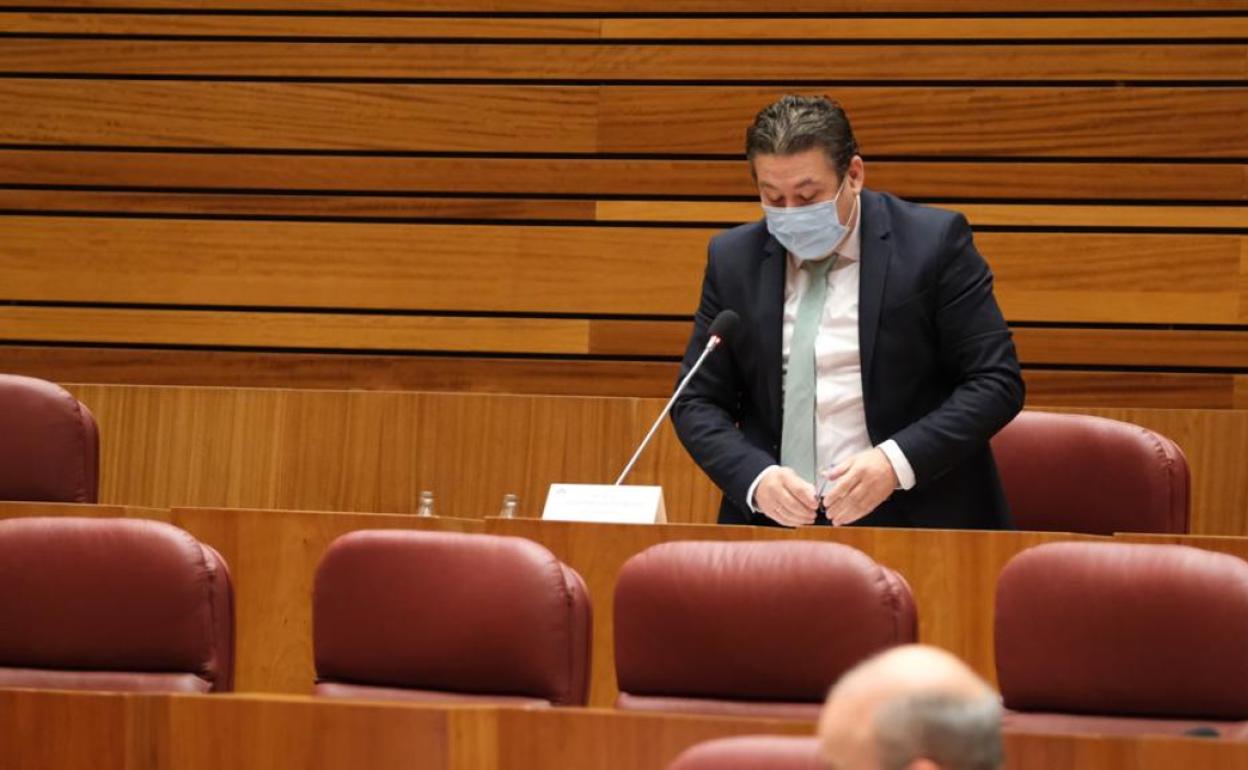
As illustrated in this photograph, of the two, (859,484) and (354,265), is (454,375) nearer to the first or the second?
(354,265)

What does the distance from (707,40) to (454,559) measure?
224cm

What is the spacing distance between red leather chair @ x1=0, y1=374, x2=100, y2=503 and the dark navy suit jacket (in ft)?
3.26

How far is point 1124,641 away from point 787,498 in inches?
21.8

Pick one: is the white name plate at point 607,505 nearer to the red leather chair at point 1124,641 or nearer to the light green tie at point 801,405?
the light green tie at point 801,405

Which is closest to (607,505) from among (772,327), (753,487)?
(753,487)

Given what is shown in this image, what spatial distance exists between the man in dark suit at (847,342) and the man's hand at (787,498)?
0.02 metres

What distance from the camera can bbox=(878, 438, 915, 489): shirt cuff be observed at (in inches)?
90.3

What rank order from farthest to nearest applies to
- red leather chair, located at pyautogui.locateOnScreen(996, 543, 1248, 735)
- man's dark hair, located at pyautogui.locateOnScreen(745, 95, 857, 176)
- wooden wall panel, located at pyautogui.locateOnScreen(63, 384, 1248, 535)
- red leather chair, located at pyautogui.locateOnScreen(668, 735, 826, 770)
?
1. wooden wall panel, located at pyautogui.locateOnScreen(63, 384, 1248, 535)
2. man's dark hair, located at pyautogui.locateOnScreen(745, 95, 857, 176)
3. red leather chair, located at pyautogui.locateOnScreen(996, 543, 1248, 735)
4. red leather chair, located at pyautogui.locateOnScreen(668, 735, 826, 770)

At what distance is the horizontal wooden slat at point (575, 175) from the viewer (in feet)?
12.5

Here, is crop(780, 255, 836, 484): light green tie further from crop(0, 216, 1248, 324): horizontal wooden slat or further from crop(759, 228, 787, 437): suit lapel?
crop(0, 216, 1248, 324): horizontal wooden slat

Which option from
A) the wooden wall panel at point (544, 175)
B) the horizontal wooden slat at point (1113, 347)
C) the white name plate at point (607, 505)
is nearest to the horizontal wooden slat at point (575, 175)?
the wooden wall panel at point (544, 175)

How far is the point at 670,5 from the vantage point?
398 centimetres

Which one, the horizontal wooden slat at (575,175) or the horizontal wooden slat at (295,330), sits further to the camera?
the horizontal wooden slat at (295,330)

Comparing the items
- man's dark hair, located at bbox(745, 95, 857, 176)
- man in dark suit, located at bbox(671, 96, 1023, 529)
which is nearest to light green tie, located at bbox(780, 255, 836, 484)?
man in dark suit, located at bbox(671, 96, 1023, 529)
